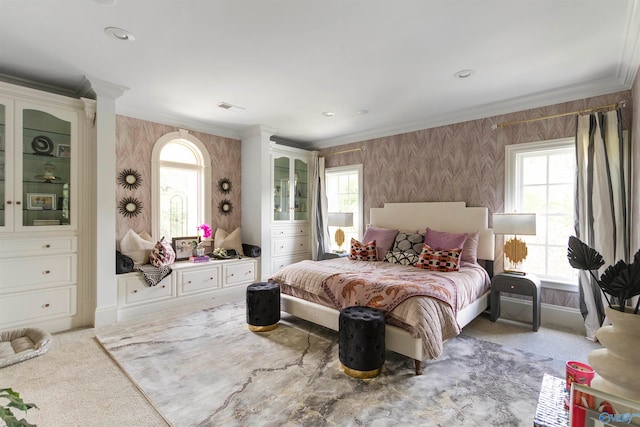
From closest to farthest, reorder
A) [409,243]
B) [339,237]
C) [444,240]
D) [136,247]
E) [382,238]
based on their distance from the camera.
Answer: [444,240], [136,247], [409,243], [382,238], [339,237]

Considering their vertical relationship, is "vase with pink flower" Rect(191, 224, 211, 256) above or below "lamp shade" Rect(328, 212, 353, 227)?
below

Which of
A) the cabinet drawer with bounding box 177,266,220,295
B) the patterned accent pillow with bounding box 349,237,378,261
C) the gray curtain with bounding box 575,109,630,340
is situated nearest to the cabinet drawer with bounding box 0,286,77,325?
the cabinet drawer with bounding box 177,266,220,295

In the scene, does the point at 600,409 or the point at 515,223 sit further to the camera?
the point at 515,223

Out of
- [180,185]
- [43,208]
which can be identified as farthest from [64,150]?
[180,185]

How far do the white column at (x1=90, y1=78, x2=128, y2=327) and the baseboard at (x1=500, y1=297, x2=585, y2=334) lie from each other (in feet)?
14.9

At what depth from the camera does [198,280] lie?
414 cm

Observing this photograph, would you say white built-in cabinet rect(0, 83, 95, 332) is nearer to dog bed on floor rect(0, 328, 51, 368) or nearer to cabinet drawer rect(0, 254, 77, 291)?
cabinet drawer rect(0, 254, 77, 291)

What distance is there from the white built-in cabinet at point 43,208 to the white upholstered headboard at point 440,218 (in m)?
3.85

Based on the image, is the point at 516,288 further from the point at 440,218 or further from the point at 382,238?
the point at 382,238

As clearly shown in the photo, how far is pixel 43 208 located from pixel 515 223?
493 cm

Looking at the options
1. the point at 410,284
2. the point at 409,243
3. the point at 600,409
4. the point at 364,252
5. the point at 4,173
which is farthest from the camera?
the point at 364,252

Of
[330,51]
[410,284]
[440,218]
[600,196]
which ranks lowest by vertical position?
[410,284]

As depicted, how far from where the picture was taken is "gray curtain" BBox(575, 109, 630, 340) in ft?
9.55

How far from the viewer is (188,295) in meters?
4.04
